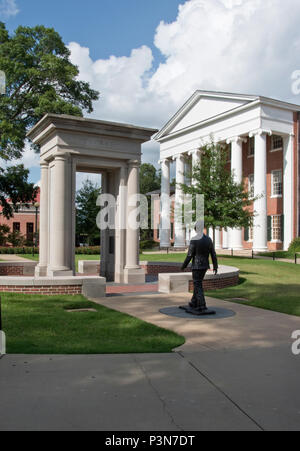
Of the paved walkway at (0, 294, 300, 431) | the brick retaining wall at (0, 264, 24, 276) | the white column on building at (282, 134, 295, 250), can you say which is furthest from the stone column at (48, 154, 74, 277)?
the white column on building at (282, 134, 295, 250)

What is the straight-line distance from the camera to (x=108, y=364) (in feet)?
16.7

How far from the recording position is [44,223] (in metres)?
13.6

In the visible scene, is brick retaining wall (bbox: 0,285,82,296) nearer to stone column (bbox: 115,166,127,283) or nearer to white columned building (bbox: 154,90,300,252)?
stone column (bbox: 115,166,127,283)

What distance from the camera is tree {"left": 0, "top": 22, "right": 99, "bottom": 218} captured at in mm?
30438

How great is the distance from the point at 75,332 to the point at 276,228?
32.2 metres

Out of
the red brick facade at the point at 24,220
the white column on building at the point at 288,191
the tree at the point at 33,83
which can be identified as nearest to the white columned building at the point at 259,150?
the white column on building at the point at 288,191

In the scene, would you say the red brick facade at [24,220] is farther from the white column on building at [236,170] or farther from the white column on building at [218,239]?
the white column on building at [236,170]

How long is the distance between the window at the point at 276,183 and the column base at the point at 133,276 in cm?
2635

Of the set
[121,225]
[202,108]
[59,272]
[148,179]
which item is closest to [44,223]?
[59,272]

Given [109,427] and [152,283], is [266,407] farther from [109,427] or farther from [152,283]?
[152,283]

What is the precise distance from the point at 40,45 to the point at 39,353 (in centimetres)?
3323

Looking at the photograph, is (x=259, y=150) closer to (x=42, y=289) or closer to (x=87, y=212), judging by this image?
(x=87, y=212)

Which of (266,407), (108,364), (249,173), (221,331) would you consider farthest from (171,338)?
(249,173)

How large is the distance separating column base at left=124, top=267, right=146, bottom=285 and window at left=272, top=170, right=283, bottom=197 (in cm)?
2635
